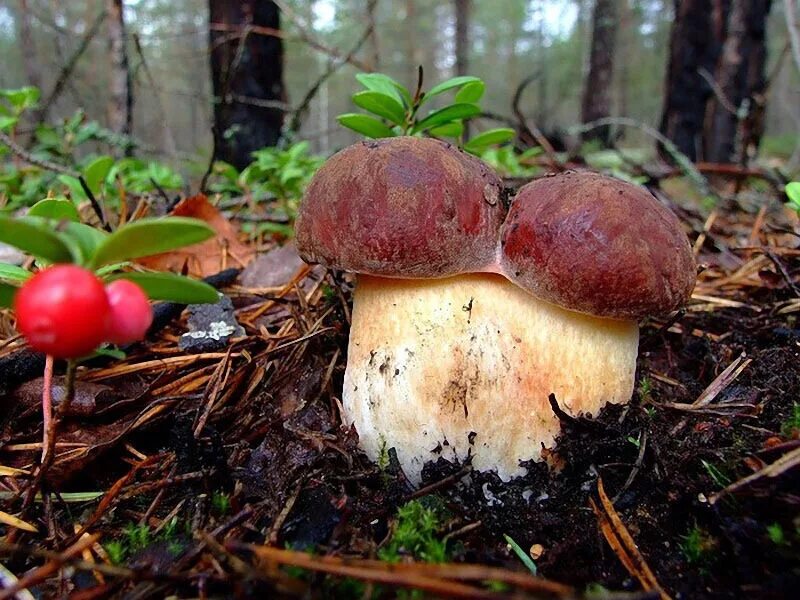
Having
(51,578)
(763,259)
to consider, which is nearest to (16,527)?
(51,578)

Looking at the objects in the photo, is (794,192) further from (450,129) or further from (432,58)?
(432,58)

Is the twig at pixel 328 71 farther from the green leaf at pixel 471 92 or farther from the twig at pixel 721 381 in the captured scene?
the twig at pixel 721 381

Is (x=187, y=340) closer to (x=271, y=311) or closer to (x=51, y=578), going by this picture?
(x=271, y=311)

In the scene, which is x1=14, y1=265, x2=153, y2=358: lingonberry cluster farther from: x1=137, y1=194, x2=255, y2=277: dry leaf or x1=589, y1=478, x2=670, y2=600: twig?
x1=137, y1=194, x2=255, y2=277: dry leaf

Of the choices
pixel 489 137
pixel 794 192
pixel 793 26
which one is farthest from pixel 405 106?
pixel 793 26

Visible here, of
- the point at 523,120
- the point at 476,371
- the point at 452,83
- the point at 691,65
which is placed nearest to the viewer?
the point at 476,371

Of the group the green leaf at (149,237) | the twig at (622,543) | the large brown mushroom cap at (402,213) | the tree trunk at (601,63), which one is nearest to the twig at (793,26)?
the large brown mushroom cap at (402,213)

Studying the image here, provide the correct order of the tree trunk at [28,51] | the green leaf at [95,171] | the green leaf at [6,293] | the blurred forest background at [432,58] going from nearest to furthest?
the green leaf at [6,293], the green leaf at [95,171], the tree trunk at [28,51], the blurred forest background at [432,58]
